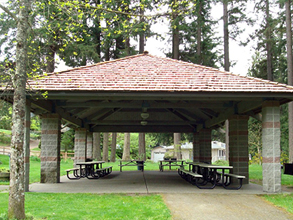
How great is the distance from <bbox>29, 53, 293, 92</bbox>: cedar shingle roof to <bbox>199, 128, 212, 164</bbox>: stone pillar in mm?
6585

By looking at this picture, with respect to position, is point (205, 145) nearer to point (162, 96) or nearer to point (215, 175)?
point (215, 175)

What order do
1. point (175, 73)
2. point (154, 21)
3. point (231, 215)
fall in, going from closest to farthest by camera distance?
point (231, 215) → point (154, 21) → point (175, 73)

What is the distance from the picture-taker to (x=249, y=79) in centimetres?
992

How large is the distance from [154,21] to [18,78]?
3080 mm

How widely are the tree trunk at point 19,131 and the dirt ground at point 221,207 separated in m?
2.74

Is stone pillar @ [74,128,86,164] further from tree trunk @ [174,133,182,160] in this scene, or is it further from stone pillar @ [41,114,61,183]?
tree trunk @ [174,133,182,160]

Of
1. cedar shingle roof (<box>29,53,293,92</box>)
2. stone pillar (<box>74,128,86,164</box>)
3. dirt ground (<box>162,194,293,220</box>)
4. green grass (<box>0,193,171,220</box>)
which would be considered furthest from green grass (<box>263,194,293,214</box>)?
stone pillar (<box>74,128,86,164</box>)

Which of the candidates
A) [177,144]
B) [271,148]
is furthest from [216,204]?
[177,144]

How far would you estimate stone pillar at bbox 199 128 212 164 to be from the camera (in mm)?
17297

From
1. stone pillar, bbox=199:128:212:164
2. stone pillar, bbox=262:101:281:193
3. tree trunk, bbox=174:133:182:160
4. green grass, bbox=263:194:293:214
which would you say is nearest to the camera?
green grass, bbox=263:194:293:214

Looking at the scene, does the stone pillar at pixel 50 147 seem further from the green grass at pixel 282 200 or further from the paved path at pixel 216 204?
the green grass at pixel 282 200

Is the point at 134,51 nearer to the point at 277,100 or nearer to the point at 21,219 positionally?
the point at 277,100

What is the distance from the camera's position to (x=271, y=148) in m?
9.38

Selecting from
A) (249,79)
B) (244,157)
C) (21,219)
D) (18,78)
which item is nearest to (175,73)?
(249,79)
